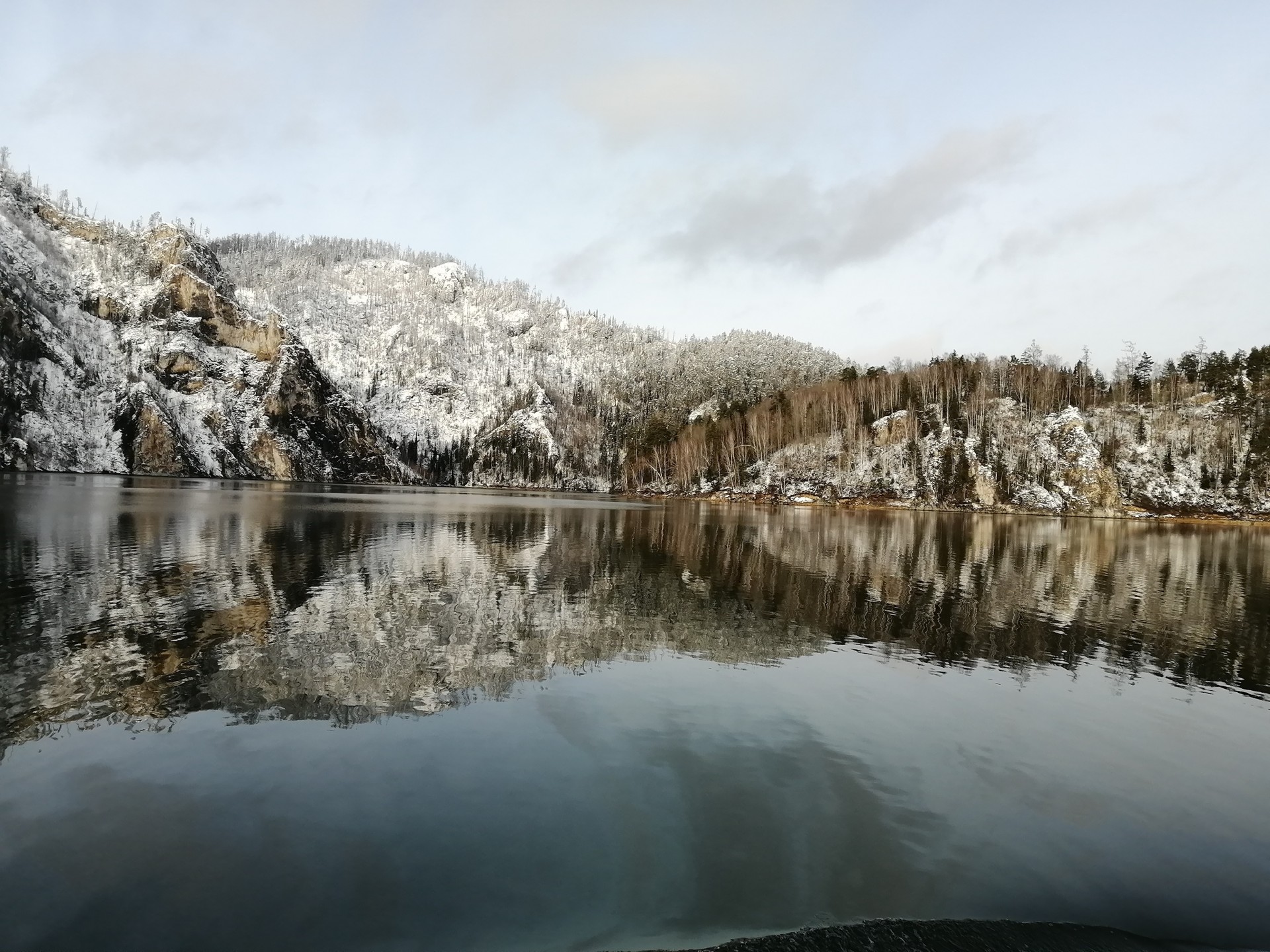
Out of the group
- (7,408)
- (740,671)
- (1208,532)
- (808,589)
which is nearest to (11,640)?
(740,671)

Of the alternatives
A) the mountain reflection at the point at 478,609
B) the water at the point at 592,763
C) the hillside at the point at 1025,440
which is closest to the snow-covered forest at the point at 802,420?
the hillside at the point at 1025,440

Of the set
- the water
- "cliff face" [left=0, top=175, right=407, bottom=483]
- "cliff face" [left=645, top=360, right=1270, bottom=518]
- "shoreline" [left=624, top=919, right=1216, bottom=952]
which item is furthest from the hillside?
"cliff face" [left=0, top=175, right=407, bottom=483]

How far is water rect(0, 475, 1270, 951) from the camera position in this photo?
761 centimetres

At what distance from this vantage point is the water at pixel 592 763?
25.0 feet

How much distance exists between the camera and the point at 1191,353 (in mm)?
151000

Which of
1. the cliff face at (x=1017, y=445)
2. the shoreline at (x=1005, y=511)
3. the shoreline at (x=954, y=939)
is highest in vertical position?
the cliff face at (x=1017, y=445)

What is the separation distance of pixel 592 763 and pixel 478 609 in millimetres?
12466

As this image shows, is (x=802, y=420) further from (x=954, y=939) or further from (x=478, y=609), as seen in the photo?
(x=954, y=939)

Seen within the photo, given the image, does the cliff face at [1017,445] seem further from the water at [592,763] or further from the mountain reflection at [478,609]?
the water at [592,763]

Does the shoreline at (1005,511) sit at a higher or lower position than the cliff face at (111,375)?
lower

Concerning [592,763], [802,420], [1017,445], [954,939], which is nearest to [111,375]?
[802,420]

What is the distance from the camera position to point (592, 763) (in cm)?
1150

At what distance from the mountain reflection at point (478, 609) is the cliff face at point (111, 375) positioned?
124119 mm

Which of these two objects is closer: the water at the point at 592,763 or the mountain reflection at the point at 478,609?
the water at the point at 592,763
